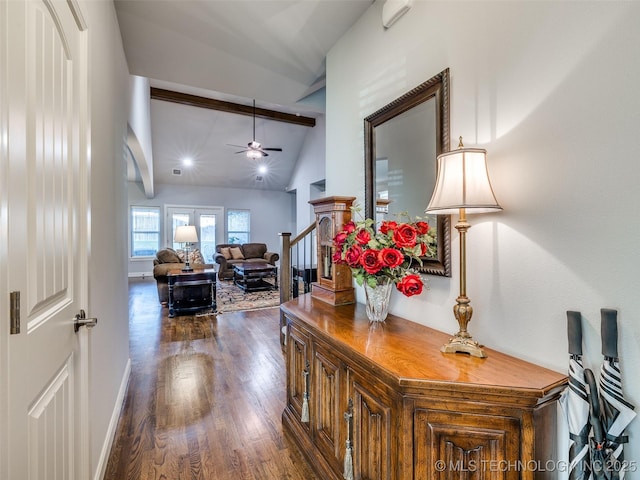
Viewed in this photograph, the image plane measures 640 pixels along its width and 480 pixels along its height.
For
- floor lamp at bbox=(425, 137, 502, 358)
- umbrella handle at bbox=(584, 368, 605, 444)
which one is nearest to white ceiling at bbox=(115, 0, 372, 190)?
floor lamp at bbox=(425, 137, 502, 358)

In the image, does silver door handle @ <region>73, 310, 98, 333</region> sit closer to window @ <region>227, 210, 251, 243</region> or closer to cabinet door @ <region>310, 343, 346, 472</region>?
cabinet door @ <region>310, 343, 346, 472</region>

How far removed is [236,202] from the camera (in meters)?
10.1

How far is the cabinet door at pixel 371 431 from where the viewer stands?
1.13m

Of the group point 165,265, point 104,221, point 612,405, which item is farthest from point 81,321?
point 165,265

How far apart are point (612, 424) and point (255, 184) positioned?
9.84 metres

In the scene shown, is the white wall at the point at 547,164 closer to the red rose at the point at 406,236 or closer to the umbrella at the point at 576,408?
the umbrella at the point at 576,408

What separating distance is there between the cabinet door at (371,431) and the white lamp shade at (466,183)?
2.59 ft

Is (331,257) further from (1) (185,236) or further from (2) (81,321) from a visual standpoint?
(1) (185,236)

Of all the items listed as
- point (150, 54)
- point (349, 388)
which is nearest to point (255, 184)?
point (150, 54)

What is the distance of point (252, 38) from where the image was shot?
2.46m

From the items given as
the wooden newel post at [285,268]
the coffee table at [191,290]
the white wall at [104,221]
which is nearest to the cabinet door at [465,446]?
the white wall at [104,221]

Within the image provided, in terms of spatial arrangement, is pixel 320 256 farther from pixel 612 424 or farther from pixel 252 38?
pixel 252 38

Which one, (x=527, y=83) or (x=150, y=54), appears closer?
(x=527, y=83)

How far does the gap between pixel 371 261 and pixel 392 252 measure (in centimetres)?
11
